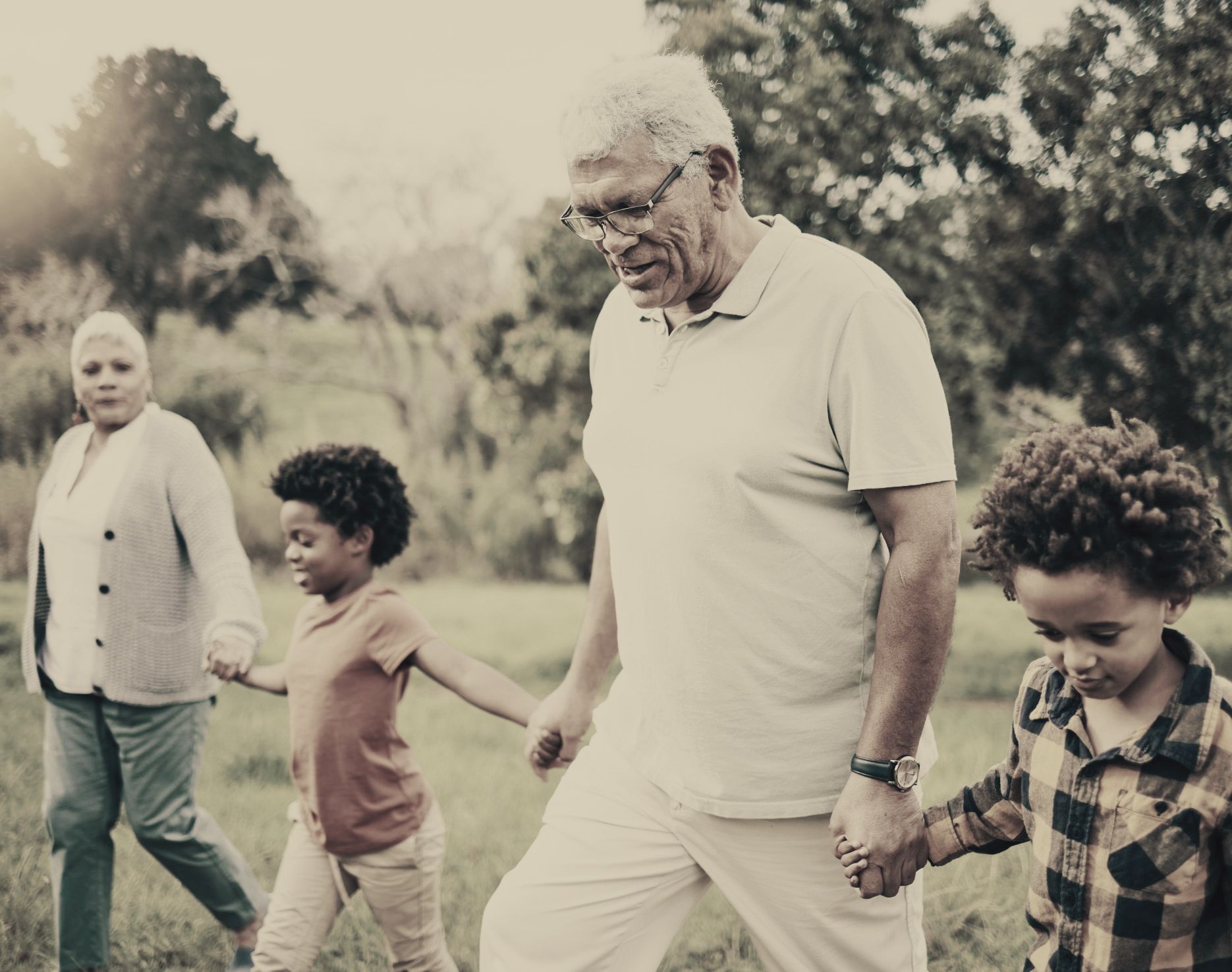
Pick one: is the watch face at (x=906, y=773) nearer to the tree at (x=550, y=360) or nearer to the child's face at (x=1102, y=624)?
the child's face at (x=1102, y=624)

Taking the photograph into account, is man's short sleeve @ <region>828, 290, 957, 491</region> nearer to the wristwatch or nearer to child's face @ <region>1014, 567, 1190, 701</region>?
child's face @ <region>1014, 567, 1190, 701</region>

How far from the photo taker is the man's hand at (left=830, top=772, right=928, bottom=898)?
2365mm

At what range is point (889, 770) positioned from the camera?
2.36 m

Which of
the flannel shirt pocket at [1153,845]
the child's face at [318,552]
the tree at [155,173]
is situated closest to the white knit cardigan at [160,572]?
the child's face at [318,552]

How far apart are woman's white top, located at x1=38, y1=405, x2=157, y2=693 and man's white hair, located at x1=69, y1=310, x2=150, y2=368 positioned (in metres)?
0.23

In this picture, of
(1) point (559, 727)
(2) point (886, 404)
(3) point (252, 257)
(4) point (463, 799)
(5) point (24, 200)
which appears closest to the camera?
(2) point (886, 404)

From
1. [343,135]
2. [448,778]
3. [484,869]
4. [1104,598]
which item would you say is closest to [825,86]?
[448,778]

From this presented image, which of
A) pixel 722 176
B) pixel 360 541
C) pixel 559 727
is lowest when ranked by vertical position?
pixel 559 727

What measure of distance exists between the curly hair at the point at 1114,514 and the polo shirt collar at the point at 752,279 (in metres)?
0.62

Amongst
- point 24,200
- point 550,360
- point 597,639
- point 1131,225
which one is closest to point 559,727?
point 597,639

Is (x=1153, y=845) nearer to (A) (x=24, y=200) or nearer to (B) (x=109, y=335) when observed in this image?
(B) (x=109, y=335)

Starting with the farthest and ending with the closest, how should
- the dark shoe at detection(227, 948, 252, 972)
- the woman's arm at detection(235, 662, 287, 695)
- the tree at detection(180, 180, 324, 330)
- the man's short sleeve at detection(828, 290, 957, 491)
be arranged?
the tree at detection(180, 180, 324, 330) → the dark shoe at detection(227, 948, 252, 972) → the woman's arm at detection(235, 662, 287, 695) → the man's short sleeve at detection(828, 290, 957, 491)

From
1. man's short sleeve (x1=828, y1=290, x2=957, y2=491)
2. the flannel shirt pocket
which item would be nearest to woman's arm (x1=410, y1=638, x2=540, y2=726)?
man's short sleeve (x1=828, y1=290, x2=957, y2=491)

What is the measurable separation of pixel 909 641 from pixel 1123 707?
0.39 metres
